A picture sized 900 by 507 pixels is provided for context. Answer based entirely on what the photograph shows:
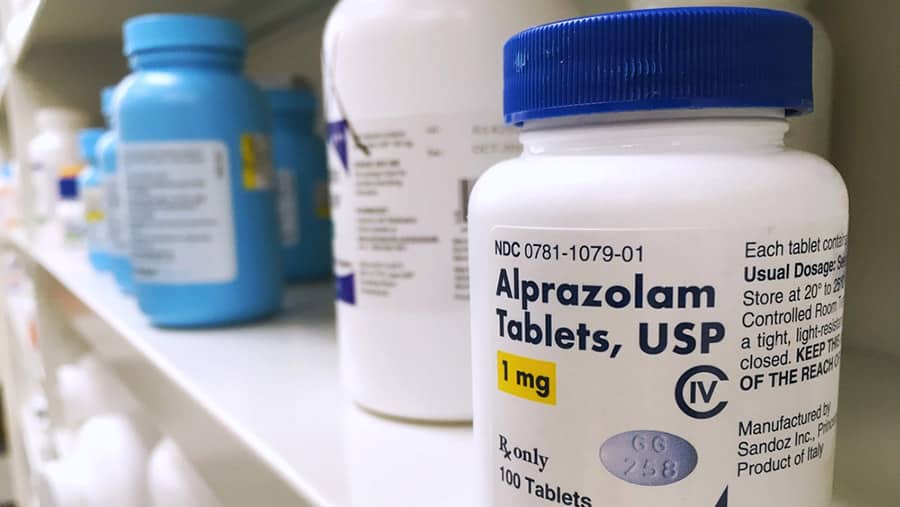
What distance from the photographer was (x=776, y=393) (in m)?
0.19

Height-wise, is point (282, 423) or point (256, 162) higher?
point (256, 162)

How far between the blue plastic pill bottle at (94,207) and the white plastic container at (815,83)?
0.78m

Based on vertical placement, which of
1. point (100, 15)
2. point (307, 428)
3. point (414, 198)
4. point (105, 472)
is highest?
point (100, 15)

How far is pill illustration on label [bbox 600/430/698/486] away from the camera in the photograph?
0.18 metres

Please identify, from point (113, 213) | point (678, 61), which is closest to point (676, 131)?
point (678, 61)

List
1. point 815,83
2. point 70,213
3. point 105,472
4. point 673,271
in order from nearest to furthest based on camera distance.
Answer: point 673,271 < point 815,83 < point 105,472 < point 70,213

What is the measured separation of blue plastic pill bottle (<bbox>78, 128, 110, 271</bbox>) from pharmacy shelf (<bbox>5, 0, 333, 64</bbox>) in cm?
14

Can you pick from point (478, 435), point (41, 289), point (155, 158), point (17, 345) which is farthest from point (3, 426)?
point (478, 435)

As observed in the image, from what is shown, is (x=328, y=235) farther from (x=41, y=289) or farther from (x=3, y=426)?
(x=3, y=426)

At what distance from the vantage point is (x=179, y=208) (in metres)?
0.54

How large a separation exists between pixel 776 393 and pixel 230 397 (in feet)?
0.91

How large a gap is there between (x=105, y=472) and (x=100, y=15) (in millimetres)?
523

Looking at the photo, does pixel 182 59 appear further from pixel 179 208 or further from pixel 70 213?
pixel 70 213

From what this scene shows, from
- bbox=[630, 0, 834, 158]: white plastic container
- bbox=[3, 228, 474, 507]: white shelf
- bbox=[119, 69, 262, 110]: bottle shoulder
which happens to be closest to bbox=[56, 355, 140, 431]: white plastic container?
bbox=[3, 228, 474, 507]: white shelf
